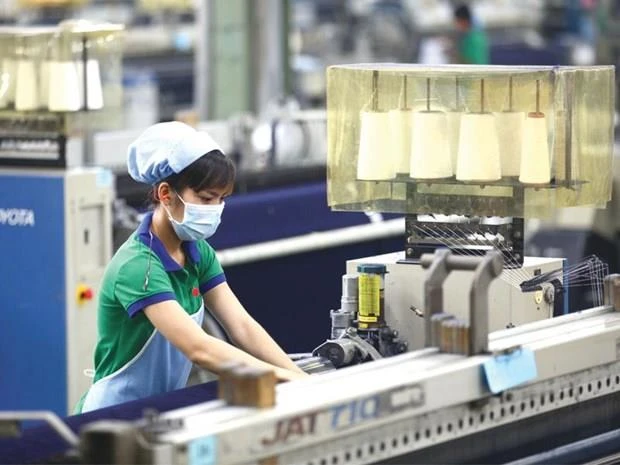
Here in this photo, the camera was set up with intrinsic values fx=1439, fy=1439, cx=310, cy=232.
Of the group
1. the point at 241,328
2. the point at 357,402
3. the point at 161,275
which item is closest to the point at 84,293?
the point at 241,328

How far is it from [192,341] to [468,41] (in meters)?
8.56

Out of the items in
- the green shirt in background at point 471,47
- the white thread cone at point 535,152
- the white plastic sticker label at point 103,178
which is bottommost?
the white plastic sticker label at point 103,178

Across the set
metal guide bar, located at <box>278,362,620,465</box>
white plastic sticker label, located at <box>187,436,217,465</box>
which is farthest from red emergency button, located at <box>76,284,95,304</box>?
white plastic sticker label, located at <box>187,436,217,465</box>

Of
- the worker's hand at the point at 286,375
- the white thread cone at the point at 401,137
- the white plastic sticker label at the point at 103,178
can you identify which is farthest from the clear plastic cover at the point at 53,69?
the worker's hand at the point at 286,375

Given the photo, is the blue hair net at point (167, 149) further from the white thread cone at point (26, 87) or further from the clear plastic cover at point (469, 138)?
the white thread cone at point (26, 87)

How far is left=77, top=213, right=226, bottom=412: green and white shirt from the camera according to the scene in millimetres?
2912

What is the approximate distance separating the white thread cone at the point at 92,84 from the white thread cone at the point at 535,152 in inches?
100

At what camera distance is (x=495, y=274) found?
2502 millimetres

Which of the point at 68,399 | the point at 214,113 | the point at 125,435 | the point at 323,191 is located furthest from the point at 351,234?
the point at 125,435

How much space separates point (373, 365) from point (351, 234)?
3624 mm

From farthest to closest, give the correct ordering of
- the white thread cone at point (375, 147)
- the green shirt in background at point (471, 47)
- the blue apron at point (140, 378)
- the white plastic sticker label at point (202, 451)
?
the green shirt in background at point (471, 47)
the white thread cone at point (375, 147)
the blue apron at point (140, 378)
the white plastic sticker label at point (202, 451)

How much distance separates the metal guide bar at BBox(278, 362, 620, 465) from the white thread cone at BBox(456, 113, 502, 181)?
572 mm

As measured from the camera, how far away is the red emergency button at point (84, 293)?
17.1ft

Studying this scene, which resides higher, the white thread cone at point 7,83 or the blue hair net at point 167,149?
the white thread cone at point 7,83
